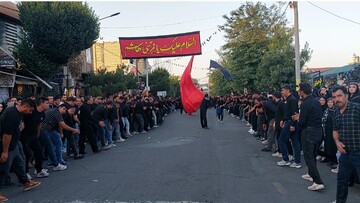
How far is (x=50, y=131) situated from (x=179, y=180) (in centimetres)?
352

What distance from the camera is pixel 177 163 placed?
30.2ft

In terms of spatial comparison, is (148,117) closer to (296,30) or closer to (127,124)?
(127,124)

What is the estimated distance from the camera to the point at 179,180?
289 inches

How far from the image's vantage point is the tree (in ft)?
57.5

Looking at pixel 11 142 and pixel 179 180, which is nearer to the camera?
pixel 11 142

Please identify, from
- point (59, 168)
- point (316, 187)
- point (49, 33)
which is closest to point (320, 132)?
point (316, 187)

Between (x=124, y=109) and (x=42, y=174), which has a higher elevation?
(x=124, y=109)

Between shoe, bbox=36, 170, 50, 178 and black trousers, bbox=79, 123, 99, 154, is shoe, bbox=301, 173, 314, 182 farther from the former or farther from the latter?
black trousers, bbox=79, 123, 99, 154

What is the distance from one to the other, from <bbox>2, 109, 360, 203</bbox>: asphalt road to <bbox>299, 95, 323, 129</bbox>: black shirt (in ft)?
3.63

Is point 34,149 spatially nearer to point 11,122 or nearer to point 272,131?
point 11,122

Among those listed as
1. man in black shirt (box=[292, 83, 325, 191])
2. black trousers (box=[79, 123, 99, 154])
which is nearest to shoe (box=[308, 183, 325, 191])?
man in black shirt (box=[292, 83, 325, 191])

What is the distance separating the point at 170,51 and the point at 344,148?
24.9 metres

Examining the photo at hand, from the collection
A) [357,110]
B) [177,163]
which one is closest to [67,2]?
[177,163]

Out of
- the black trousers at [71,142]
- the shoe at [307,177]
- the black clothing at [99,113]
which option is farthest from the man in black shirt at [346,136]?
the black clothing at [99,113]
